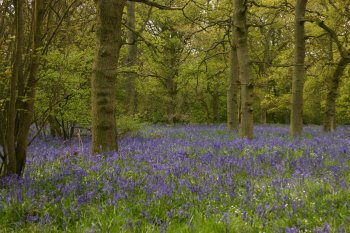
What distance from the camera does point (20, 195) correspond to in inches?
180

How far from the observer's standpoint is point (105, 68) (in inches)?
294

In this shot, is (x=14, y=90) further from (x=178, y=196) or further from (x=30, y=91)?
(x=178, y=196)

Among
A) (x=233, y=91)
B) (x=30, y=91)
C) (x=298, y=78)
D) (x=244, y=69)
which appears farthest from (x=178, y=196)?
(x=233, y=91)

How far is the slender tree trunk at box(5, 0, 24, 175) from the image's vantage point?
4.90m

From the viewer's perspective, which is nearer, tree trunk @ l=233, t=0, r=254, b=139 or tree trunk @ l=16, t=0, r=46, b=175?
tree trunk @ l=16, t=0, r=46, b=175

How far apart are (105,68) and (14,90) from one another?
2629 millimetres

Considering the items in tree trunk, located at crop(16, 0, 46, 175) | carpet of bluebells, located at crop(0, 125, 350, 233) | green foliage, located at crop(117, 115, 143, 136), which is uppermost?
tree trunk, located at crop(16, 0, 46, 175)

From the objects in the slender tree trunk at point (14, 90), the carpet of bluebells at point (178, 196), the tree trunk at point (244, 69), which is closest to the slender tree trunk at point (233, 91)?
the tree trunk at point (244, 69)

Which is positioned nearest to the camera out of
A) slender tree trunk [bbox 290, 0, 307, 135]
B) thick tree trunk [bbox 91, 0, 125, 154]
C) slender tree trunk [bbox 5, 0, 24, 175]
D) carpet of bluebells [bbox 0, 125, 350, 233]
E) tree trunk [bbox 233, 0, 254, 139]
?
carpet of bluebells [bbox 0, 125, 350, 233]

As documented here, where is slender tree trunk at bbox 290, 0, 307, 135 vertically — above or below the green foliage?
above

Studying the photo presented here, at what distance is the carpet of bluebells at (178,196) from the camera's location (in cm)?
374

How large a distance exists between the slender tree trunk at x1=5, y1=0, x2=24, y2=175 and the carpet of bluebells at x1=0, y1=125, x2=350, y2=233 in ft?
1.03

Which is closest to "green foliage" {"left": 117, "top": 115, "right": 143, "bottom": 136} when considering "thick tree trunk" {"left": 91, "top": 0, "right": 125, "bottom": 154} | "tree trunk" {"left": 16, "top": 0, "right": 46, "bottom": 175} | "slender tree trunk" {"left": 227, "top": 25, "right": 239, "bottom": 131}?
"slender tree trunk" {"left": 227, "top": 25, "right": 239, "bottom": 131}

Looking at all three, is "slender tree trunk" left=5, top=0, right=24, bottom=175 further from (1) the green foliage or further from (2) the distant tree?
(1) the green foliage
